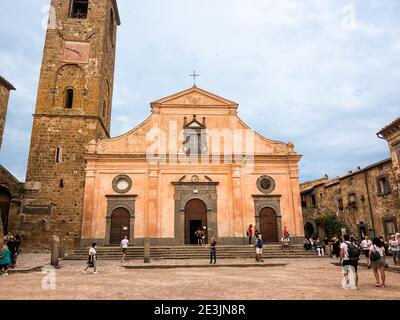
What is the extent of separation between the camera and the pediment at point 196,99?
24.7m

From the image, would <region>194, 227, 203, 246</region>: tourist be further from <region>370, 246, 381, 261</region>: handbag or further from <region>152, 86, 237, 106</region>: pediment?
<region>370, 246, 381, 261</region>: handbag

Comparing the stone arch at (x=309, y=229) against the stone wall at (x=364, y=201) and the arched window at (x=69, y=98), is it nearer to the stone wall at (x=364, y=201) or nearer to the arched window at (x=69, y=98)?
the stone wall at (x=364, y=201)

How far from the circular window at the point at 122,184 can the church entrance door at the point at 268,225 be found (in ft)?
33.1

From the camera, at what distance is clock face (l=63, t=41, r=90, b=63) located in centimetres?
2602

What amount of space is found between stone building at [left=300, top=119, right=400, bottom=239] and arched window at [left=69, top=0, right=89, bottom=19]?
26238 mm

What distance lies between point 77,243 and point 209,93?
15.2 meters

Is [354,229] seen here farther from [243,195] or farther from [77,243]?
[77,243]

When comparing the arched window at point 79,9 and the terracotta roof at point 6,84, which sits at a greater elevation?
the arched window at point 79,9

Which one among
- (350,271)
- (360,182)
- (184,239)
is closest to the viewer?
(350,271)

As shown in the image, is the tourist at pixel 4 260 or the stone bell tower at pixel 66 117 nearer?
the tourist at pixel 4 260

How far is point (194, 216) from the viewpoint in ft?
74.7

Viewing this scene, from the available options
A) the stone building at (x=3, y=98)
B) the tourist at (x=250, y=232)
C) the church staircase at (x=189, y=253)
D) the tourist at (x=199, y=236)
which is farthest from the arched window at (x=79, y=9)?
the tourist at (x=250, y=232)
